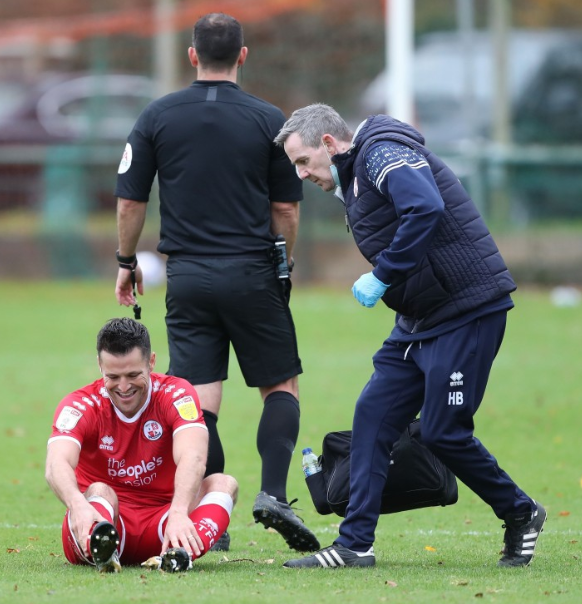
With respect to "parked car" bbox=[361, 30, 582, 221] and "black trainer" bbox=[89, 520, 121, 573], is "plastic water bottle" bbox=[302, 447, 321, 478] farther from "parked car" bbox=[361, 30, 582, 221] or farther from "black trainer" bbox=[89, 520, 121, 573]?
"parked car" bbox=[361, 30, 582, 221]

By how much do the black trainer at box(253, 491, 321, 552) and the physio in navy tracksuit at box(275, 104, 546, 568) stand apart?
0.29 meters

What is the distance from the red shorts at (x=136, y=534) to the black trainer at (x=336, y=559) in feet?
1.97

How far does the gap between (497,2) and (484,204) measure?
4594 millimetres

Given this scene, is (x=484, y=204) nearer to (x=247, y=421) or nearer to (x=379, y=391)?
(x=247, y=421)

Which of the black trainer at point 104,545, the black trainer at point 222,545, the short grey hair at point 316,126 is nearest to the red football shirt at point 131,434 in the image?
the black trainer at point 104,545

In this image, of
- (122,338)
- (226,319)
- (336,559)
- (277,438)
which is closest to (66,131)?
(226,319)

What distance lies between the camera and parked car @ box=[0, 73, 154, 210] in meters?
20.2

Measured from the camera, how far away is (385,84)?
2462 cm

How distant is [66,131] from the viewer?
909 inches

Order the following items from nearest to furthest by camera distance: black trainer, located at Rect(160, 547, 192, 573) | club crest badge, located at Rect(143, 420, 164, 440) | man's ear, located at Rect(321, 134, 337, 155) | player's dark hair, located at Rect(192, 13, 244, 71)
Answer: black trainer, located at Rect(160, 547, 192, 573)
man's ear, located at Rect(321, 134, 337, 155)
club crest badge, located at Rect(143, 420, 164, 440)
player's dark hair, located at Rect(192, 13, 244, 71)

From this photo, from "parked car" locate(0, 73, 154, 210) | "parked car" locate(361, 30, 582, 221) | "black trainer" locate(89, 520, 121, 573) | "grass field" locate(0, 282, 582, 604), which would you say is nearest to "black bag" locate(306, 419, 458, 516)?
"grass field" locate(0, 282, 582, 604)

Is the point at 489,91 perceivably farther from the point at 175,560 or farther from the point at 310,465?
the point at 175,560

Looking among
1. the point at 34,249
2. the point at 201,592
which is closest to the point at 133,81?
the point at 34,249

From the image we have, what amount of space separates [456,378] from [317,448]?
12.8 ft
